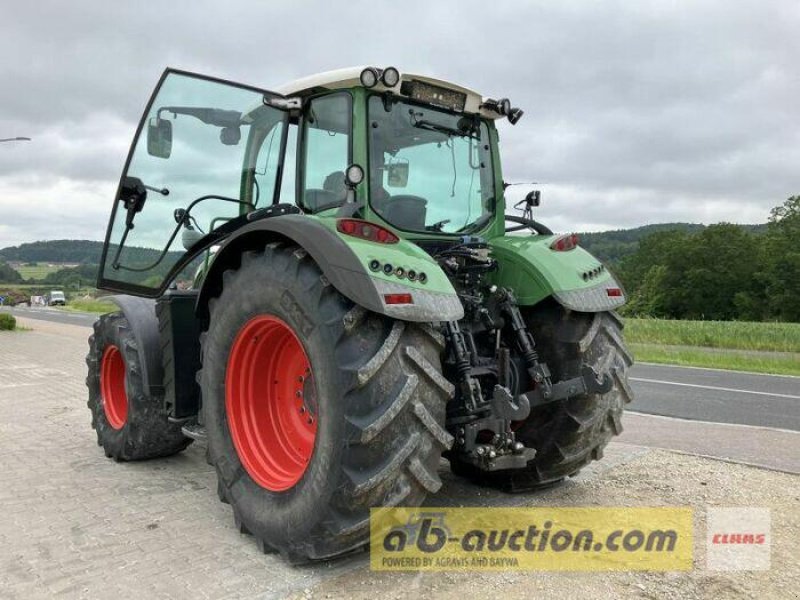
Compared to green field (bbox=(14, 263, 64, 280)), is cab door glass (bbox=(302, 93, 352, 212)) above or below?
above

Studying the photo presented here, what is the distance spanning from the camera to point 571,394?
11.3 feet

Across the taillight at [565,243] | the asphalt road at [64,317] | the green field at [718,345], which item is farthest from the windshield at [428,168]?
the asphalt road at [64,317]

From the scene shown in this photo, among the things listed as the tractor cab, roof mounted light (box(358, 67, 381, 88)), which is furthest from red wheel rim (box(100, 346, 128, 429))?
roof mounted light (box(358, 67, 381, 88))

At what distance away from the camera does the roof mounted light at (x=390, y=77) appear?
136 inches

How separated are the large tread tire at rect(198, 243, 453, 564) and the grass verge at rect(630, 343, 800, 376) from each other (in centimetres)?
1287

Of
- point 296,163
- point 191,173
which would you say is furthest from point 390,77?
point 191,173

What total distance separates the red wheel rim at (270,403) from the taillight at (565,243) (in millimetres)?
1679

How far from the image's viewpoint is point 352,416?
2762 millimetres

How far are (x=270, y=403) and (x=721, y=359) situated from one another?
1484 cm

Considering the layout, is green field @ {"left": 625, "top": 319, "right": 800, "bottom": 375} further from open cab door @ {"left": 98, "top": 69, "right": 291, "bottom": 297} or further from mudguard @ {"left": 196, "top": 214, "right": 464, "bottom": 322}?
mudguard @ {"left": 196, "top": 214, "right": 464, "bottom": 322}

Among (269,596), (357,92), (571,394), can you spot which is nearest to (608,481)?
(571,394)

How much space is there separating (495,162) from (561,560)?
2557 mm

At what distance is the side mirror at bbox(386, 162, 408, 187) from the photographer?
12.3 ft

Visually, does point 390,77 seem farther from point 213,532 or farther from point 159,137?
point 213,532
